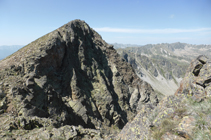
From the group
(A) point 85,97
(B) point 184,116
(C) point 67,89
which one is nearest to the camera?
(B) point 184,116

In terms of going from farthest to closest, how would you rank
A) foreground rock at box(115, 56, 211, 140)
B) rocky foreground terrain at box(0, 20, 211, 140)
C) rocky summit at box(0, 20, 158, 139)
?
rocky summit at box(0, 20, 158, 139) → rocky foreground terrain at box(0, 20, 211, 140) → foreground rock at box(115, 56, 211, 140)

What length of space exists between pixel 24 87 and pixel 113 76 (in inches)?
1869

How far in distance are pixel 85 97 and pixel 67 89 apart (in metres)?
7.75

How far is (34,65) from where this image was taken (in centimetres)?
3575

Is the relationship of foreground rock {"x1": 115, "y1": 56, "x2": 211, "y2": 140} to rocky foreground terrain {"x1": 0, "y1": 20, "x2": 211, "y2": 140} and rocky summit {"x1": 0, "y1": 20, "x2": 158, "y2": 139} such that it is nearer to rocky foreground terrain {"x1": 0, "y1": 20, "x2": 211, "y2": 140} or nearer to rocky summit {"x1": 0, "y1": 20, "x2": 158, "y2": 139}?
rocky foreground terrain {"x1": 0, "y1": 20, "x2": 211, "y2": 140}

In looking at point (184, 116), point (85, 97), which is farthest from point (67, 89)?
point (184, 116)

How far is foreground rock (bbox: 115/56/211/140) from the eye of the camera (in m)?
Result: 9.74

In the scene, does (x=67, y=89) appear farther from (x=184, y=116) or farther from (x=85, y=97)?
(x=184, y=116)

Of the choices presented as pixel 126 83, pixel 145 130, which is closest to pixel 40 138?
pixel 145 130

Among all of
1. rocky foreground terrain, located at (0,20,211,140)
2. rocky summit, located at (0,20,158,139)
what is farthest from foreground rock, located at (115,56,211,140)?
rocky summit, located at (0,20,158,139)

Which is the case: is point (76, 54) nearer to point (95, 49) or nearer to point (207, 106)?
point (95, 49)

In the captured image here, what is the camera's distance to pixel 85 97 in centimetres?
4612

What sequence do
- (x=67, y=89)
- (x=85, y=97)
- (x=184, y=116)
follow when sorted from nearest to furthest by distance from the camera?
(x=184, y=116) < (x=67, y=89) < (x=85, y=97)

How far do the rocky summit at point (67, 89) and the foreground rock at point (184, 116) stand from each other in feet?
11.4
